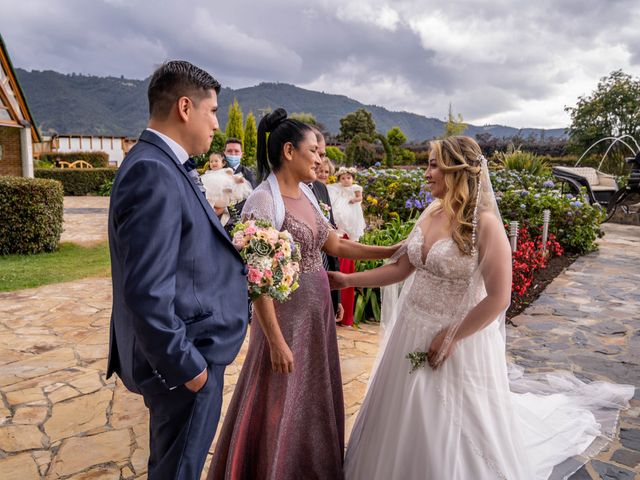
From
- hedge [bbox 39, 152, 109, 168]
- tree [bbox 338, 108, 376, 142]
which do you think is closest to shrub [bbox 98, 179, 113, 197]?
hedge [bbox 39, 152, 109, 168]

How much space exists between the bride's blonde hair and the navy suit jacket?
1140 mm

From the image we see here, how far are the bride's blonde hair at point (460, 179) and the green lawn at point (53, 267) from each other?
7412 millimetres

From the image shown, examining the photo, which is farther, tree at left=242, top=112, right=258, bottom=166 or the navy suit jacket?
tree at left=242, top=112, right=258, bottom=166

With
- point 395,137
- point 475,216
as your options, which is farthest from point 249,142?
point 475,216

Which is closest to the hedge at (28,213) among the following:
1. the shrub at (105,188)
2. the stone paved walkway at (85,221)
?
the stone paved walkway at (85,221)

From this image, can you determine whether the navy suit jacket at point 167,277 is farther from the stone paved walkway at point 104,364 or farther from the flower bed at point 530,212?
the flower bed at point 530,212

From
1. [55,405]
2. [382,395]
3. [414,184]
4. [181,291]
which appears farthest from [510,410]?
[414,184]

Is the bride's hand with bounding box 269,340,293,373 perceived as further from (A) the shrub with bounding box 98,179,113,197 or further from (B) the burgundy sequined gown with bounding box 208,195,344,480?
(A) the shrub with bounding box 98,179,113,197

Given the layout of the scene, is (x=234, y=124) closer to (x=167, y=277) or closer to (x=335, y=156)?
(x=335, y=156)

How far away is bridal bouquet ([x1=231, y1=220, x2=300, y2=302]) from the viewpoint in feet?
6.75

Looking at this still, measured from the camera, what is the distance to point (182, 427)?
184cm

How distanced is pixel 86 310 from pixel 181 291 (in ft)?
18.3

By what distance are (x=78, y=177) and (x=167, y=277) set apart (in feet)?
87.2

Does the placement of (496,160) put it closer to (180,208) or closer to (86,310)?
(86,310)
